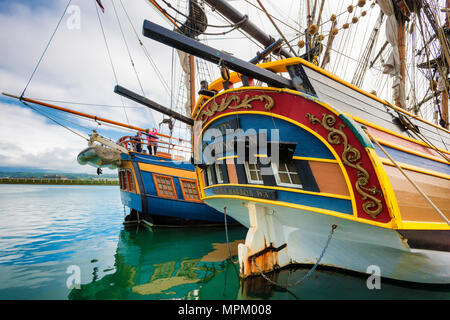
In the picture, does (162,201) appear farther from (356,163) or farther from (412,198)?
(412,198)

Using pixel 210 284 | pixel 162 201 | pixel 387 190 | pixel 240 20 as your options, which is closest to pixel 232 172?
pixel 210 284

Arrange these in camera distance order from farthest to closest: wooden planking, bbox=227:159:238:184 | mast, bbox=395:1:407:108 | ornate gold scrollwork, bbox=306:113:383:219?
mast, bbox=395:1:407:108, wooden planking, bbox=227:159:238:184, ornate gold scrollwork, bbox=306:113:383:219

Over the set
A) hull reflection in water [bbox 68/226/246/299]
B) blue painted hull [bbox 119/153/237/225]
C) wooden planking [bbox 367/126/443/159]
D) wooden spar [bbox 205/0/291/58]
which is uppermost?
wooden spar [bbox 205/0/291/58]

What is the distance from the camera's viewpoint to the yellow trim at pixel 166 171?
7.74 metres

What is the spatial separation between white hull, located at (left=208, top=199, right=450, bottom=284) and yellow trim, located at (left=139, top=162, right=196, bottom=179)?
458cm

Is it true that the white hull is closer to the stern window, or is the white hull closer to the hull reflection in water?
the stern window

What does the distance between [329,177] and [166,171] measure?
264 inches

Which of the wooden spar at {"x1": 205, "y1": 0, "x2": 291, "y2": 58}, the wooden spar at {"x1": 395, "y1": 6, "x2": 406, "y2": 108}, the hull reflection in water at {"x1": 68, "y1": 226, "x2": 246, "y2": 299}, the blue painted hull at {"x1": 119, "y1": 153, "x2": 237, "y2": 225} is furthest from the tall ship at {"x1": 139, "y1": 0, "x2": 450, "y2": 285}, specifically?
the blue painted hull at {"x1": 119, "y1": 153, "x2": 237, "y2": 225}

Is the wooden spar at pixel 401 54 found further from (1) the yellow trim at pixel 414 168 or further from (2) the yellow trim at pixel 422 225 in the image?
(2) the yellow trim at pixel 422 225

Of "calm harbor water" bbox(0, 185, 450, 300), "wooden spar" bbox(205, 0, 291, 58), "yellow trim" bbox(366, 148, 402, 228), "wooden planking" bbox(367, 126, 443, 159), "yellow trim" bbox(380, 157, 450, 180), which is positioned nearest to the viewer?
"yellow trim" bbox(366, 148, 402, 228)

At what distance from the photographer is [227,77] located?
2992mm

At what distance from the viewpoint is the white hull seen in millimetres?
2328

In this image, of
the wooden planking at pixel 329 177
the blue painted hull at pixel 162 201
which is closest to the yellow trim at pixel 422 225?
the wooden planking at pixel 329 177
